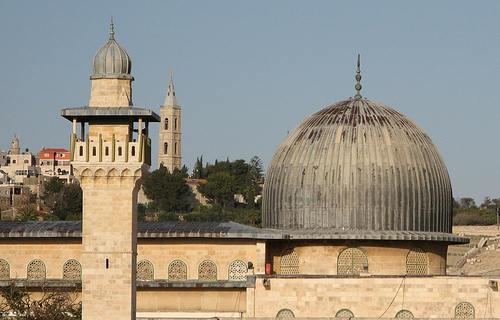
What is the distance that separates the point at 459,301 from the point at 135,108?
9993 mm

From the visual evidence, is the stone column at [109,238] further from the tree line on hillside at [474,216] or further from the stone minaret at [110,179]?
the tree line on hillside at [474,216]

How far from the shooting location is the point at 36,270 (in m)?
43.3

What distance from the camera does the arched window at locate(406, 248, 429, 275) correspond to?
4334cm

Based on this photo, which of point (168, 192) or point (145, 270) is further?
point (168, 192)

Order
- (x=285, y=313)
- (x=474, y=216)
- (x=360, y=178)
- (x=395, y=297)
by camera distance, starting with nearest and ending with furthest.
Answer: (x=395, y=297) → (x=285, y=313) → (x=360, y=178) → (x=474, y=216)

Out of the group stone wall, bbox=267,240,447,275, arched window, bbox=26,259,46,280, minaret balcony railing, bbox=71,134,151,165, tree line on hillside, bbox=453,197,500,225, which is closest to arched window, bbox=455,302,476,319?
stone wall, bbox=267,240,447,275

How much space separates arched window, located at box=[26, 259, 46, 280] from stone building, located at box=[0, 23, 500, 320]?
3cm

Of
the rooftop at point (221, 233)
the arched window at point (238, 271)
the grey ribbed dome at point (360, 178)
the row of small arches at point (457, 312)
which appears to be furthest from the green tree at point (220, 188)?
the row of small arches at point (457, 312)

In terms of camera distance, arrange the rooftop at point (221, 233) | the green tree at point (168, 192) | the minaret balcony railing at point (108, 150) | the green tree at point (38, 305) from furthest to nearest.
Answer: the green tree at point (168, 192) → the rooftop at point (221, 233) → the green tree at point (38, 305) → the minaret balcony railing at point (108, 150)

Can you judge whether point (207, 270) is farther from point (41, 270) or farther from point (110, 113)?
point (110, 113)

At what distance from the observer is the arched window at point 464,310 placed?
40.8 meters

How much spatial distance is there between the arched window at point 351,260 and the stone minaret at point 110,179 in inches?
302

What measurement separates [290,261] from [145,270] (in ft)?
13.0

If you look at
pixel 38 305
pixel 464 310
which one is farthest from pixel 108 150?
pixel 464 310
